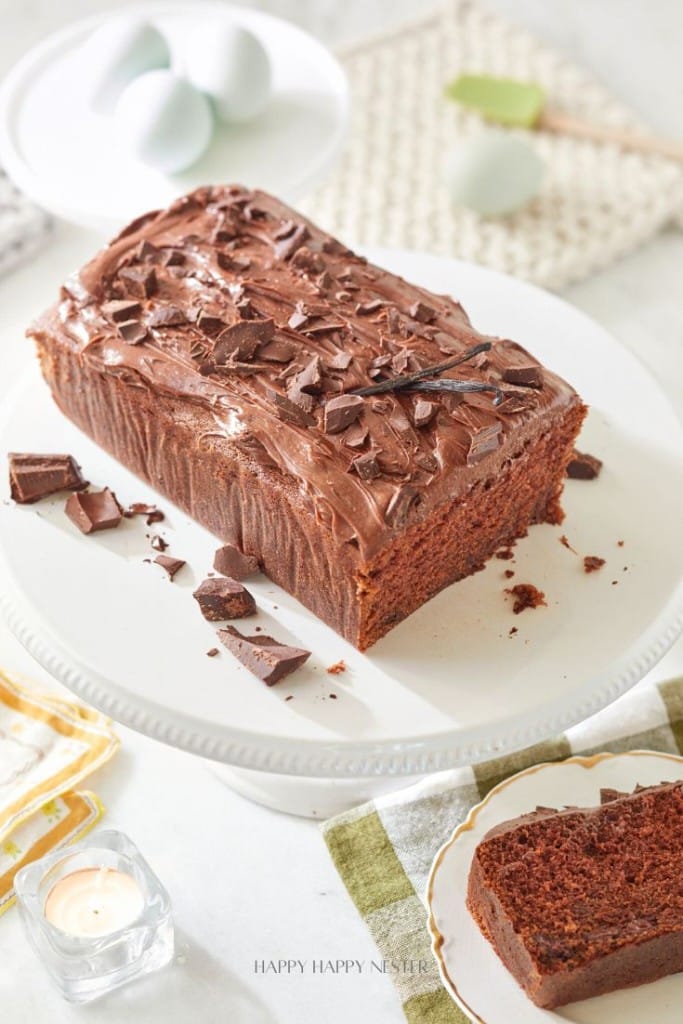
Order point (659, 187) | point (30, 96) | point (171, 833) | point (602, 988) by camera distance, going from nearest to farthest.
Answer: point (602, 988), point (171, 833), point (30, 96), point (659, 187)

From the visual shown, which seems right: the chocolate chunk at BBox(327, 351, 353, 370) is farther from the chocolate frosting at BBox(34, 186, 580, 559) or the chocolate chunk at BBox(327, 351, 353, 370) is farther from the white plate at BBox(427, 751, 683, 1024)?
the white plate at BBox(427, 751, 683, 1024)

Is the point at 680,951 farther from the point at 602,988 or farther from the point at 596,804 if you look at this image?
the point at 596,804

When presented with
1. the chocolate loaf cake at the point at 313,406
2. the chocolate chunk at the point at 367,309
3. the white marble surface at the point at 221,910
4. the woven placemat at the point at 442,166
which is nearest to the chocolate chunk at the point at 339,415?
the chocolate loaf cake at the point at 313,406

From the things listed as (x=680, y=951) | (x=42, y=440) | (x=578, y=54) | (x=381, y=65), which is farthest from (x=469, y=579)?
(x=578, y=54)

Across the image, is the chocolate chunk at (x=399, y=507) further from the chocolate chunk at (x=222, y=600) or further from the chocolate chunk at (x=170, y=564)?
the chocolate chunk at (x=170, y=564)

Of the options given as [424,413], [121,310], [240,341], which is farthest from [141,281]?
[424,413]

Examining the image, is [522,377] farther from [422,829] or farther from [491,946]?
[491,946]
